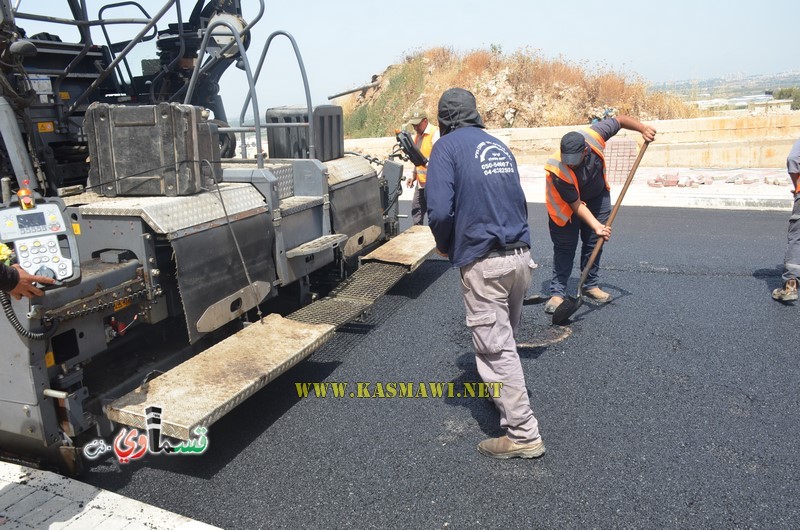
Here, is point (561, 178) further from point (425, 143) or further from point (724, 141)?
point (724, 141)

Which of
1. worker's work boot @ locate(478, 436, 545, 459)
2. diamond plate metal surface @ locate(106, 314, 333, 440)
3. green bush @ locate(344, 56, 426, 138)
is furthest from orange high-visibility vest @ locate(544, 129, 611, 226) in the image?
green bush @ locate(344, 56, 426, 138)

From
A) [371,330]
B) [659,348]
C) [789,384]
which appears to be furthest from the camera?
Answer: [371,330]

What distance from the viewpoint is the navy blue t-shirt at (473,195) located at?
3.00m

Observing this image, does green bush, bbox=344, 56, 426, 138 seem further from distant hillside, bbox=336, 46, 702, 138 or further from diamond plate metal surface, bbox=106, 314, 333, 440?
diamond plate metal surface, bbox=106, 314, 333, 440

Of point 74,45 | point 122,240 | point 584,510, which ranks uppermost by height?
point 74,45

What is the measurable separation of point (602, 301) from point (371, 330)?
6.29ft

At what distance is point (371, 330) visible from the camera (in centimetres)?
475

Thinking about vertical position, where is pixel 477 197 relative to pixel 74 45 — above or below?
below

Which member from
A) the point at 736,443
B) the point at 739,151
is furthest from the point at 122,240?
the point at 739,151

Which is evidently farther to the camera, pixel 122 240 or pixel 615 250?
pixel 615 250

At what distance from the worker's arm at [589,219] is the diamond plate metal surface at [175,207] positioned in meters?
2.32

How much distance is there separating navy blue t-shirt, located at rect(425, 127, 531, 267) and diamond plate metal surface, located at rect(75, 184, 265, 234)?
4.26ft

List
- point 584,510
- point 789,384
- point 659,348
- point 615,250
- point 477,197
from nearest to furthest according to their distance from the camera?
point 584,510 < point 477,197 < point 789,384 < point 659,348 < point 615,250

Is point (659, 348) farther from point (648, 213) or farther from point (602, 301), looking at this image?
point (648, 213)
